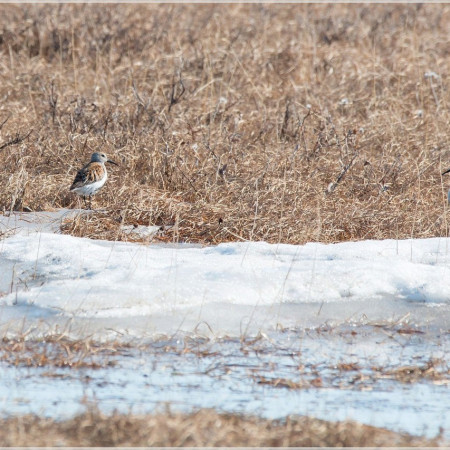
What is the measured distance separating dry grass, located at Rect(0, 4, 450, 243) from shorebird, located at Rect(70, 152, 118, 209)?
0.74ft

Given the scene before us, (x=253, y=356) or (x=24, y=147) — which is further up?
(x=253, y=356)

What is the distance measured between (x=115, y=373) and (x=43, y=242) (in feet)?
7.28

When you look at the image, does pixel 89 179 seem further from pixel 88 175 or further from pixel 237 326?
pixel 237 326

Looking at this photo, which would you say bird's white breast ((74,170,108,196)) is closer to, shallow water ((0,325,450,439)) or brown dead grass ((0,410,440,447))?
shallow water ((0,325,450,439))

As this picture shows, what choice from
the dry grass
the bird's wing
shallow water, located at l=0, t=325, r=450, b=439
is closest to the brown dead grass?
shallow water, located at l=0, t=325, r=450, b=439

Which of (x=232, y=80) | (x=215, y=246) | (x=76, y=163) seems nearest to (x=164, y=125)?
(x=76, y=163)

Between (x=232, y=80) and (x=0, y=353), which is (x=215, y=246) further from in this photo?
(x=232, y=80)

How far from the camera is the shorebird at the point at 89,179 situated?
7.47 metres

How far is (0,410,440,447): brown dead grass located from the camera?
11.5 feet

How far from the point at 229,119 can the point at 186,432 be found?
6742 mm

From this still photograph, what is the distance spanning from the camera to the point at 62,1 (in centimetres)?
1364

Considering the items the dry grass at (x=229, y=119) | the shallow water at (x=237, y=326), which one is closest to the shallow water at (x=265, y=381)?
the shallow water at (x=237, y=326)

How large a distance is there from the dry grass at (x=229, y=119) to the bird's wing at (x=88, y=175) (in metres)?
0.28

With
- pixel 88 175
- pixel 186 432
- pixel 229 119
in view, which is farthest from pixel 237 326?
pixel 229 119
